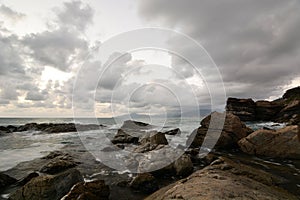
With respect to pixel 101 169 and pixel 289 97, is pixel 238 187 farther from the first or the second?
pixel 289 97

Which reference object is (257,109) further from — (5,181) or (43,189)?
(5,181)

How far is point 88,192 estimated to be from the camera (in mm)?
5391

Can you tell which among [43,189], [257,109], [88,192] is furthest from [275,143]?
[257,109]

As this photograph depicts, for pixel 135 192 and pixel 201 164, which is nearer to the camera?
pixel 135 192

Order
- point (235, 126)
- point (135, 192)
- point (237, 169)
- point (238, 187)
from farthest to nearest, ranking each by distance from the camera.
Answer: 1. point (235, 126)
2. point (135, 192)
3. point (237, 169)
4. point (238, 187)

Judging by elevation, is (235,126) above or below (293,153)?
above

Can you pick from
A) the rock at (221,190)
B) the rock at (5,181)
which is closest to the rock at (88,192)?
the rock at (221,190)

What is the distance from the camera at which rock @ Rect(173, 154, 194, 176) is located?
27.3 ft

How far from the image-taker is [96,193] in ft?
18.8

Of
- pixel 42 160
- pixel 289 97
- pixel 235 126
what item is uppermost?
pixel 289 97

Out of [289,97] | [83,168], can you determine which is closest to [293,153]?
[83,168]

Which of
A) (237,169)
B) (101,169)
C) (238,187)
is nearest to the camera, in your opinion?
(238,187)

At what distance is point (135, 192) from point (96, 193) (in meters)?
1.40

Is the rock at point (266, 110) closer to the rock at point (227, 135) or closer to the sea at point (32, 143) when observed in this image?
the sea at point (32, 143)
